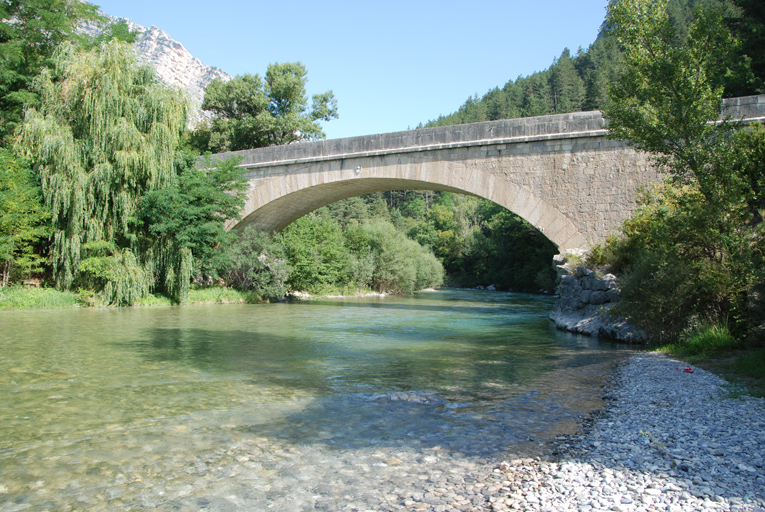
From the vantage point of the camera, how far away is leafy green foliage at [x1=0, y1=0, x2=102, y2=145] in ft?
60.7

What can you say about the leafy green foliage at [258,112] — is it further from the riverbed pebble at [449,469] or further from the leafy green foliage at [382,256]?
the riverbed pebble at [449,469]

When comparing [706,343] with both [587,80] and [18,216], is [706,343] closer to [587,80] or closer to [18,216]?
[18,216]

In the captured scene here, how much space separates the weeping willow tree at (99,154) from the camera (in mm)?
15203

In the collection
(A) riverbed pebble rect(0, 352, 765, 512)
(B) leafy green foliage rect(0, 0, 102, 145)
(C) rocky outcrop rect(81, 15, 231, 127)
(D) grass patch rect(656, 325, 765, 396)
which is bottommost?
(A) riverbed pebble rect(0, 352, 765, 512)

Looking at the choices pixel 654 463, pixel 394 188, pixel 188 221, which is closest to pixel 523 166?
pixel 394 188

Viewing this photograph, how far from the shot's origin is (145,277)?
16.6 metres

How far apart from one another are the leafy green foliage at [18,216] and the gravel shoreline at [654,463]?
15.2 m

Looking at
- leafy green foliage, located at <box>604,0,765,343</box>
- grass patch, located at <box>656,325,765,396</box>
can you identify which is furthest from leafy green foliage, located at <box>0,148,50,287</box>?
grass patch, located at <box>656,325,765,396</box>

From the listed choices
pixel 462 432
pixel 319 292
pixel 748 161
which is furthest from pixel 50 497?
pixel 319 292

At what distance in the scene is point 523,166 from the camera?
47.6 ft

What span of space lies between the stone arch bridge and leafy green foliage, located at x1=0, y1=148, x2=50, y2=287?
7518mm

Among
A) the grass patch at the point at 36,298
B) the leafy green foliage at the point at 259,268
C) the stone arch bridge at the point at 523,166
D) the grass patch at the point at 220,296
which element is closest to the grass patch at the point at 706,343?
the stone arch bridge at the point at 523,166

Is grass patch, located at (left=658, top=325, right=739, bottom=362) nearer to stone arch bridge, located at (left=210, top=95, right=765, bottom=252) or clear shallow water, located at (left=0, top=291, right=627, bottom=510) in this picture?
clear shallow water, located at (left=0, top=291, right=627, bottom=510)

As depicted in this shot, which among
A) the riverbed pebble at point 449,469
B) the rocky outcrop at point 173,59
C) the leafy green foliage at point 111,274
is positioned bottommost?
the riverbed pebble at point 449,469
